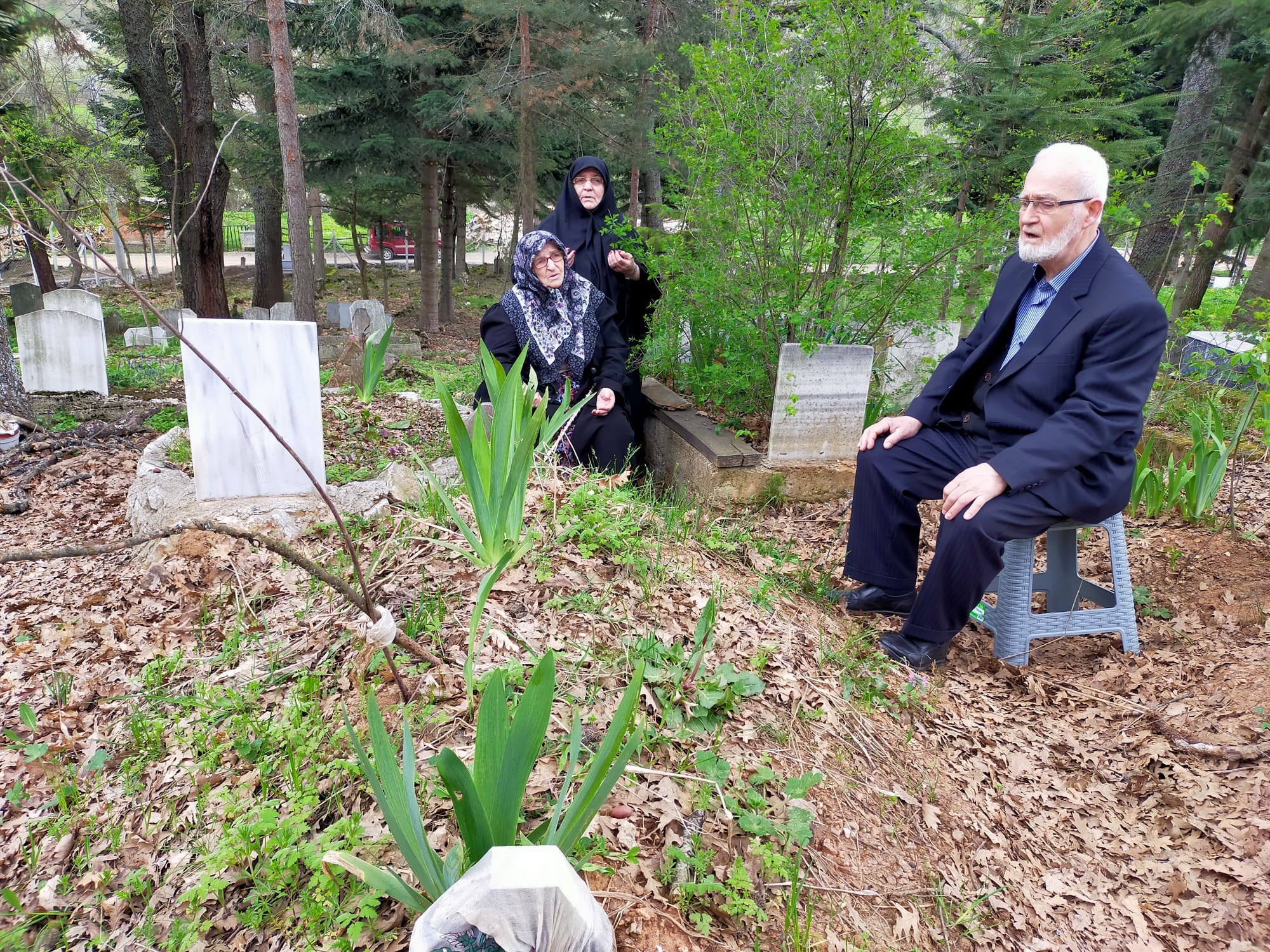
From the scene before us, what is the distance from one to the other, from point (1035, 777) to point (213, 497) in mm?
3116

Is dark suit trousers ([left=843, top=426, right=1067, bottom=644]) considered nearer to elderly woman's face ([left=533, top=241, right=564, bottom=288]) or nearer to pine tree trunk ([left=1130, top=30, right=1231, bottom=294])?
elderly woman's face ([left=533, top=241, right=564, bottom=288])

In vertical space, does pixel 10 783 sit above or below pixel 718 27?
below

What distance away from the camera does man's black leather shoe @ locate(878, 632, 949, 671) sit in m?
2.63

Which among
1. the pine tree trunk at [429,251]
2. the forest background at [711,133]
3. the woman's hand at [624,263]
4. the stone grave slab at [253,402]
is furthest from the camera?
the pine tree trunk at [429,251]

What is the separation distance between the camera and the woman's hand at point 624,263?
176 inches

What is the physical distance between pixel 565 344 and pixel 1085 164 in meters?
2.60

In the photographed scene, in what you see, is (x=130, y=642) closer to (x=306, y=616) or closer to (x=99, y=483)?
(x=306, y=616)

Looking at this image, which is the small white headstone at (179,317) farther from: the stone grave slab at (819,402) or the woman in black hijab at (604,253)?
the stone grave slab at (819,402)

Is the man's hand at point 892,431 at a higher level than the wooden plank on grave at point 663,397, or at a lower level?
higher

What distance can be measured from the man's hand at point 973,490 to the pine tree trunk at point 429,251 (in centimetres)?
1113

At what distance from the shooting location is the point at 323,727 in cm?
187

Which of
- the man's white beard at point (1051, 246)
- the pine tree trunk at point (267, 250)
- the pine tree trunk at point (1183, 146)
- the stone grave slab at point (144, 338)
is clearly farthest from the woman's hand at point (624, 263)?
the pine tree trunk at point (267, 250)

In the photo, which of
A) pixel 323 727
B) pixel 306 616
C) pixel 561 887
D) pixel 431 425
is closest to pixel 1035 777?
pixel 561 887

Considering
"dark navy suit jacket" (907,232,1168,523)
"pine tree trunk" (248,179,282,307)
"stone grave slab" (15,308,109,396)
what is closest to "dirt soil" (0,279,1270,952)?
"dark navy suit jacket" (907,232,1168,523)
